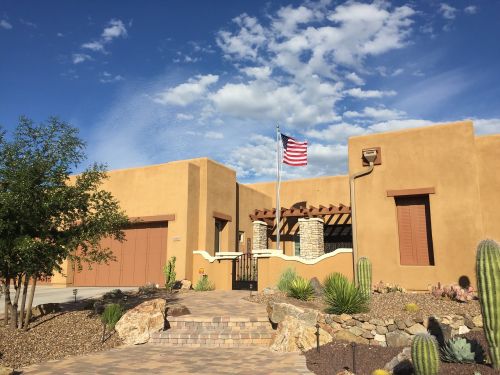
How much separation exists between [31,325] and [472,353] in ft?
31.4

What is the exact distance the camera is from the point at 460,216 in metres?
13.5

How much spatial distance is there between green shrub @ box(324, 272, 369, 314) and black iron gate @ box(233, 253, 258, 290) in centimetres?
744

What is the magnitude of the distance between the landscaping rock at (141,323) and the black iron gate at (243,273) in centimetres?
742

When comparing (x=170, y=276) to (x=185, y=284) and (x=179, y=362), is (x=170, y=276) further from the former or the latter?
(x=179, y=362)

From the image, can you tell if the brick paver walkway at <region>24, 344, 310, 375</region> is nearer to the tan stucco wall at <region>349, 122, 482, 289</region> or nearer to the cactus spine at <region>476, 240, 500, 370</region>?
the cactus spine at <region>476, 240, 500, 370</region>

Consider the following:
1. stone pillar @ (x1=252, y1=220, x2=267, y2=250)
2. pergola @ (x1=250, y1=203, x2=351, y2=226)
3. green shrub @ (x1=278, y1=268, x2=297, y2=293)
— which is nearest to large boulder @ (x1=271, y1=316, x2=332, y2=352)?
green shrub @ (x1=278, y1=268, x2=297, y2=293)

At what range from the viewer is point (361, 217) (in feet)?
49.4

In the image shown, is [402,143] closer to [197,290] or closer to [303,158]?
[303,158]

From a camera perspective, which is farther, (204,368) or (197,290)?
(197,290)

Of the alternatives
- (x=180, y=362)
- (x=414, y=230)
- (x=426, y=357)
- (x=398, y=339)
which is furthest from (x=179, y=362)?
(x=414, y=230)

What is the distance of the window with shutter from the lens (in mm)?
14178

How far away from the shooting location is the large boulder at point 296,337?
8.76 metres

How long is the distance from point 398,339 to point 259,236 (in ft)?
44.1

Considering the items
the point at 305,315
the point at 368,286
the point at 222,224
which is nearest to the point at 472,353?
the point at 305,315
